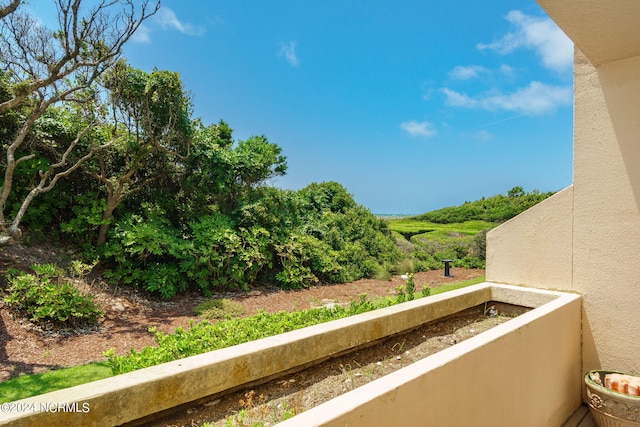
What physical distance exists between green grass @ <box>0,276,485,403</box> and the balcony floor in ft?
14.3

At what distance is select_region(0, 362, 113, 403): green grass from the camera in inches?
120

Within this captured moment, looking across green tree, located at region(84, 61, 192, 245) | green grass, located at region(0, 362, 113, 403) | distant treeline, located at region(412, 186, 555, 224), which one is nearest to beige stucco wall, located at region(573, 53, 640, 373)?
green grass, located at region(0, 362, 113, 403)

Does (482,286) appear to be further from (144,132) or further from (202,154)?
(144,132)

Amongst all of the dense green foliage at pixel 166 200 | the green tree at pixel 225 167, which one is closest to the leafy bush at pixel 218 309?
the dense green foliage at pixel 166 200

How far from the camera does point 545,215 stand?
11.3 feet

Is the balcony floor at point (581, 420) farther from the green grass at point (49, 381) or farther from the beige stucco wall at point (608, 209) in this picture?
the green grass at point (49, 381)

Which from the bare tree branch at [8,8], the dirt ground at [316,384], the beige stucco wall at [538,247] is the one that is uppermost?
the bare tree branch at [8,8]

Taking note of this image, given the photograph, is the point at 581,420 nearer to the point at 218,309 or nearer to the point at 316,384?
the point at 316,384

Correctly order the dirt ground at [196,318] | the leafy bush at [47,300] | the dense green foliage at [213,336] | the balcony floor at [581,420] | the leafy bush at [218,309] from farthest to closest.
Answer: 1. the leafy bush at [218,309]
2. the leafy bush at [47,300]
3. the balcony floor at [581,420]
4. the dense green foliage at [213,336]
5. the dirt ground at [196,318]

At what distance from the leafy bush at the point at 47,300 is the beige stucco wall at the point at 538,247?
612 cm

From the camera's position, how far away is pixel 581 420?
2.92m

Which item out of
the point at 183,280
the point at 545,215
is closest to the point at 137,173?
the point at 183,280

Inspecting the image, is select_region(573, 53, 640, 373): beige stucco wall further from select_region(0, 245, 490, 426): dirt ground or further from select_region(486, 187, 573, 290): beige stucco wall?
select_region(0, 245, 490, 426): dirt ground

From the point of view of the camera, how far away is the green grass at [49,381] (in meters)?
3.04
